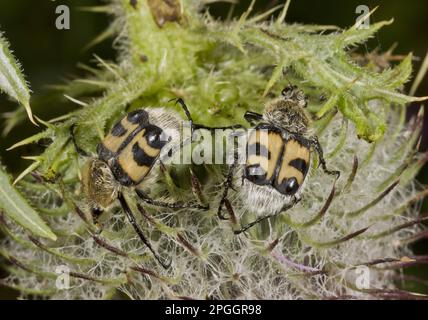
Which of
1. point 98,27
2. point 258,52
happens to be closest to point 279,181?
point 258,52

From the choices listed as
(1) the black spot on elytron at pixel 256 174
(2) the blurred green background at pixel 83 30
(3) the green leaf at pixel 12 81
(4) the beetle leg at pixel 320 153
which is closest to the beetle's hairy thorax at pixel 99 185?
(3) the green leaf at pixel 12 81

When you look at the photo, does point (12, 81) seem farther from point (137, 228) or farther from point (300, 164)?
point (300, 164)

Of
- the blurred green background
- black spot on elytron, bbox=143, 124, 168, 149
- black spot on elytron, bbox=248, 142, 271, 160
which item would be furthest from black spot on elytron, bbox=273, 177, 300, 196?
the blurred green background

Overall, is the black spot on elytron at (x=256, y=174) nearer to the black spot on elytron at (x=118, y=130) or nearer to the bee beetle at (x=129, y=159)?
the bee beetle at (x=129, y=159)

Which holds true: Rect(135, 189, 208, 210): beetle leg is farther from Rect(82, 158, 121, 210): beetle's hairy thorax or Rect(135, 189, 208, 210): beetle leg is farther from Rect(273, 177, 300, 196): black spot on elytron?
Rect(273, 177, 300, 196): black spot on elytron

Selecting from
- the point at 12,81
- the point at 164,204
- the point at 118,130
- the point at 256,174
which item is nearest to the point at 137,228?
the point at 164,204

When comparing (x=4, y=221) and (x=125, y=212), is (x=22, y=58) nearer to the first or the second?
(x=4, y=221)
